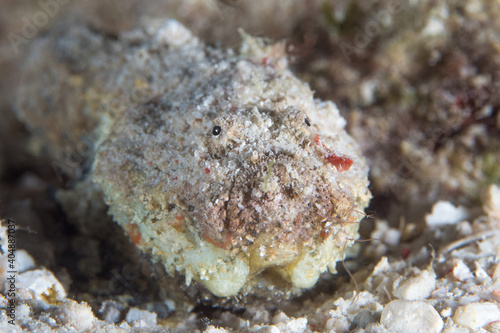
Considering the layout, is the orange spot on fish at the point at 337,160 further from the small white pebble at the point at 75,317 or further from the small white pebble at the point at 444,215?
the small white pebble at the point at 75,317

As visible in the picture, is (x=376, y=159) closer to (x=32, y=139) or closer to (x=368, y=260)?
(x=368, y=260)

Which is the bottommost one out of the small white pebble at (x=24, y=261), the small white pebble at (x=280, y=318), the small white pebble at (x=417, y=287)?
the small white pebble at (x=280, y=318)

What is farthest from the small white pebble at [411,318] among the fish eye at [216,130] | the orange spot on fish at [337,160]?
the fish eye at [216,130]

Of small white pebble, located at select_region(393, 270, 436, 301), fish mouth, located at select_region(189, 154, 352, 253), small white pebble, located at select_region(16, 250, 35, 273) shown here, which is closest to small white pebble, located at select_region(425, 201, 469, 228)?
small white pebble, located at select_region(393, 270, 436, 301)

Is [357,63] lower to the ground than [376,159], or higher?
higher

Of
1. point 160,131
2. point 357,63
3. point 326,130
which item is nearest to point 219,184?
point 160,131

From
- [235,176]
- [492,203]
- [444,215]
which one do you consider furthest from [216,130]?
[492,203]
